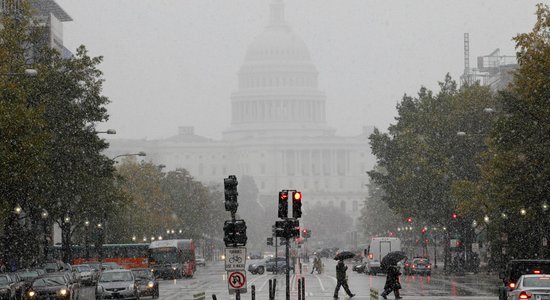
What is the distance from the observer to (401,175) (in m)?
120

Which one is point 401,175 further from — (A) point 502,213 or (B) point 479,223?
(A) point 502,213

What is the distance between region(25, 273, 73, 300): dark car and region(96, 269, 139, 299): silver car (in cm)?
133

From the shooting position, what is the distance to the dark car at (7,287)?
60406 mm

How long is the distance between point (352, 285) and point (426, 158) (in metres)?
29.7

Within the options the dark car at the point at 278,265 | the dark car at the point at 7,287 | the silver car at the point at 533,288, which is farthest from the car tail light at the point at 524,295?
the dark car at the point at 278,265

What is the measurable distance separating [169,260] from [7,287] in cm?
5049

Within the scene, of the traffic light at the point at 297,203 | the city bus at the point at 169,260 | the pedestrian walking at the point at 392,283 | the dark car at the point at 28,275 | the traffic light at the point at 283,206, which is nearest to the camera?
the traffic light at the point at 283,206

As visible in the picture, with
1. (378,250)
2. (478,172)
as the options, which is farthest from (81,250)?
(478,172)

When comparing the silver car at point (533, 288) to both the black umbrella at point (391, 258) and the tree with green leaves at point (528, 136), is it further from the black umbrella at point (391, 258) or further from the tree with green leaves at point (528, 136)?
the black umbrella at point (391, 258)

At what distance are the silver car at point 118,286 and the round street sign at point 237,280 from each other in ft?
62.6

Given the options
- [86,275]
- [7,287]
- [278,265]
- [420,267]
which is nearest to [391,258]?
[86,275]

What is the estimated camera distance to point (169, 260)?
11138 cm

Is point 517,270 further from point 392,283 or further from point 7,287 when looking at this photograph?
point 7,287

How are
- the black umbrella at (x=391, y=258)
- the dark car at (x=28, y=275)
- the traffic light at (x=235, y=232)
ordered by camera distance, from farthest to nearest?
the black umbrella at (x=391, y=258) → the dark car at (x=28, y=275) → the traffic light at (x=235, y=232)
